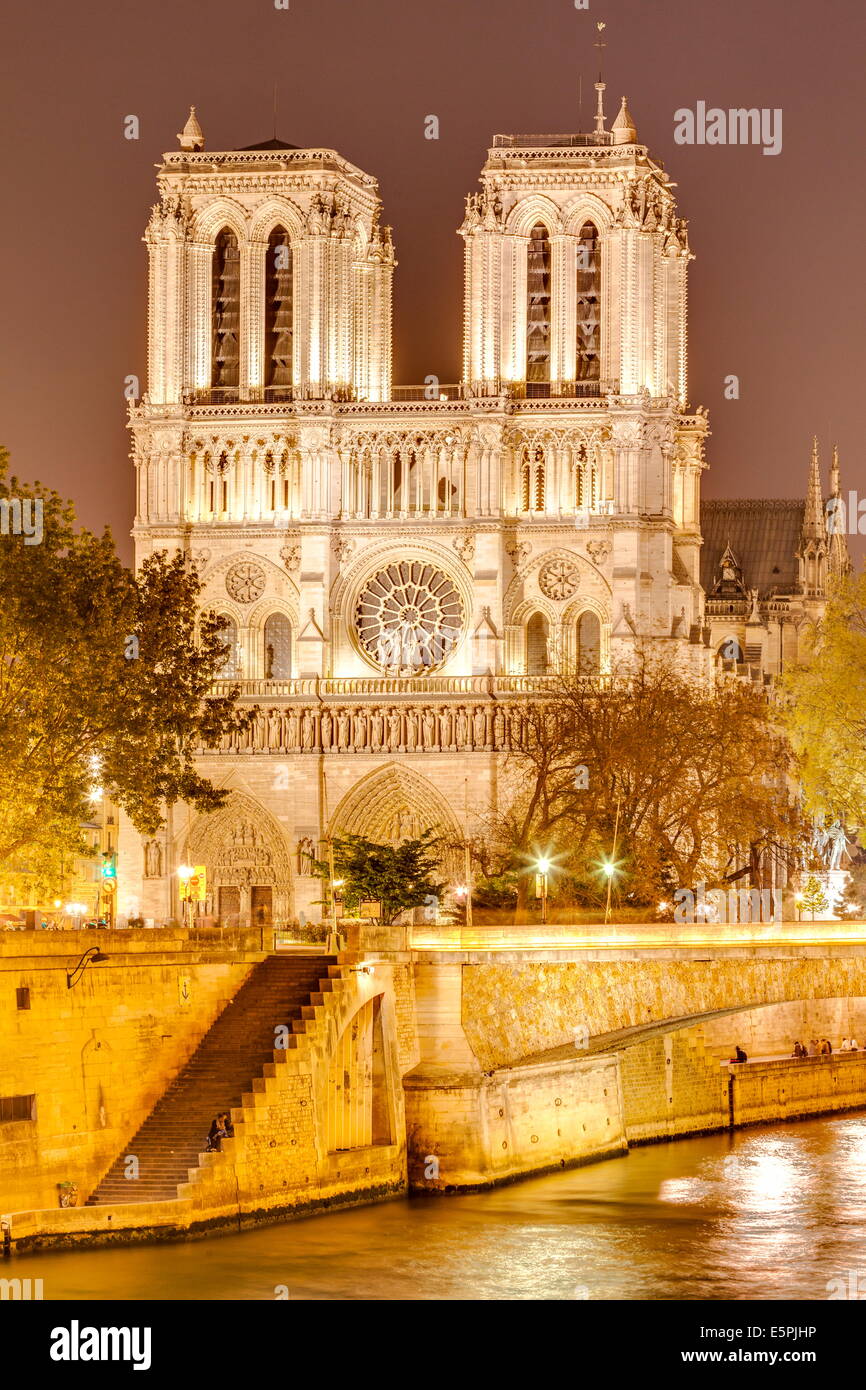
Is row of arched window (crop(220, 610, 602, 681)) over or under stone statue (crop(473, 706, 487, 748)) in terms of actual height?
over

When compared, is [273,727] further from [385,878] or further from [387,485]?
[385,878]

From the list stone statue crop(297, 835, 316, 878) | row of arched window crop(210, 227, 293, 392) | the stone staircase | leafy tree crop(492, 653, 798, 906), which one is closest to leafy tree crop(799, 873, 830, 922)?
leafy tree crop(492, 653, 798, 906)

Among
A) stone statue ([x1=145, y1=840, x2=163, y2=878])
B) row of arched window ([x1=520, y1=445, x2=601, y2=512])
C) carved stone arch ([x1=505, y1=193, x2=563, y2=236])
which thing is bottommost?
stone statue ([x1=145, y1=840, x2=163, y2=878])

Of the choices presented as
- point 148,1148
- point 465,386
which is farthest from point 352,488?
point 148,1148

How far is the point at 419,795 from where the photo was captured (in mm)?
80125

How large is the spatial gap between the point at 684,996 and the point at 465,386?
30.4 m

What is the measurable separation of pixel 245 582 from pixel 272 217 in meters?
11.6

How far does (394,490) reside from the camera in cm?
8206

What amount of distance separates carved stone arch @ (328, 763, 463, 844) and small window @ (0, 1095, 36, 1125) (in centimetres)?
4017

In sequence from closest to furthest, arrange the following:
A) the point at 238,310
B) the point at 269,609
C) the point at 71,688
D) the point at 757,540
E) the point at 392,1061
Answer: the point at 392,1061 < the point at 71,688 < the point at 269,609 < the point at 238,310 < the point at 757,540

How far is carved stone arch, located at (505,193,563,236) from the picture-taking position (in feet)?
270

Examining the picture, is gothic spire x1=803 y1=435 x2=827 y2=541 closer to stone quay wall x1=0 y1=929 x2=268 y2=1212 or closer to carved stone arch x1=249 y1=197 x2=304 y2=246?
carved stone arch x1=249 y1=197 x2=304 y2=246

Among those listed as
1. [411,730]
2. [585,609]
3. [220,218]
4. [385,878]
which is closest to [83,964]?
[385,878]

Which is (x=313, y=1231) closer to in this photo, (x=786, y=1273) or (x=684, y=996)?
(x=786, y=1273)
